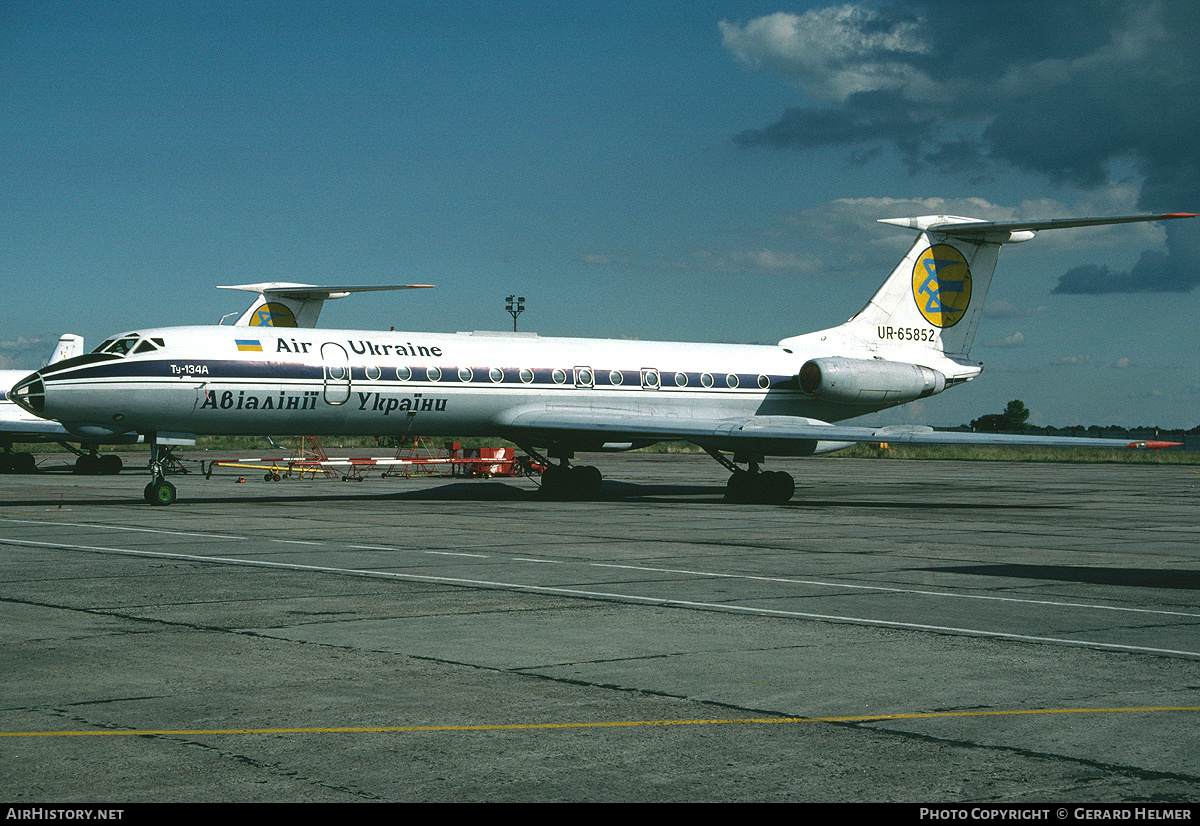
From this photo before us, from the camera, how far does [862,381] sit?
2911 cm

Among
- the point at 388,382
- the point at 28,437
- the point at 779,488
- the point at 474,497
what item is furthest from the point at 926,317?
the point at 28,437

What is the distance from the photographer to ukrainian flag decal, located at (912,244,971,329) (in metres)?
31.3

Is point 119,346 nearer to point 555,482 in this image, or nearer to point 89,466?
point 555,482

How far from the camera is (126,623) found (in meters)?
9.52

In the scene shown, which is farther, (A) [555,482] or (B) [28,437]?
(B) [28,437]

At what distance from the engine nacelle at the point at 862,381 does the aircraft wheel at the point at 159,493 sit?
600 inches

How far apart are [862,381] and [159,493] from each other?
16423mm

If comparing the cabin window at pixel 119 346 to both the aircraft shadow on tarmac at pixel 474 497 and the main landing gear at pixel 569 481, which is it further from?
the main landing gear at pixel 569 481

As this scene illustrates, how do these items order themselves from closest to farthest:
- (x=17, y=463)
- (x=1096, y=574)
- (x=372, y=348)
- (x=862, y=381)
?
1. (x=1096, y=574)
2. (x=372, y=348)
3. (x=862, y=381)
4. (x=17, y=463)

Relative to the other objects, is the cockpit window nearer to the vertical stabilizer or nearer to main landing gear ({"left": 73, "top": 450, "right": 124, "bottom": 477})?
the vertical stabilizer

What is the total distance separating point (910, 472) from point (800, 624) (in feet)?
125

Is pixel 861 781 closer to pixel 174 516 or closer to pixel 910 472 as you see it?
pixel 174 516

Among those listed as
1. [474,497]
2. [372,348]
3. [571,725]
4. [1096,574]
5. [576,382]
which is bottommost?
[571,725]
